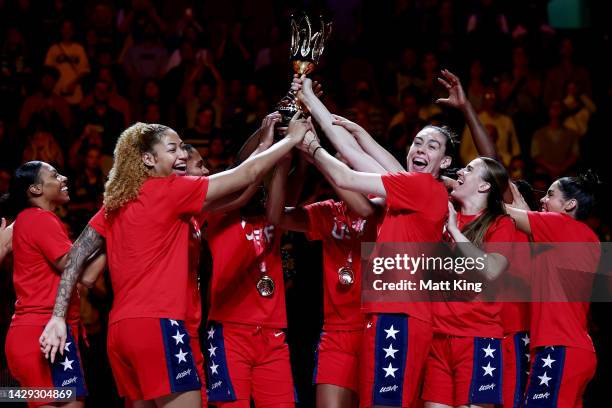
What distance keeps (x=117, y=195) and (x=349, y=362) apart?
183 cm

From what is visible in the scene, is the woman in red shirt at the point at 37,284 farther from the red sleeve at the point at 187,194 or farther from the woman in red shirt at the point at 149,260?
the red sleeve at the point at 187,194

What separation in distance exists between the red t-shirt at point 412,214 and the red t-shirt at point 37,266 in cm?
191

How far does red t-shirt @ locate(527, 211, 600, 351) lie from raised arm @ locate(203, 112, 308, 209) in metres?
1.70

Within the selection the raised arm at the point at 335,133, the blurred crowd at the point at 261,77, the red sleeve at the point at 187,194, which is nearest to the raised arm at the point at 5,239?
the red sleeve at the point at 187,194

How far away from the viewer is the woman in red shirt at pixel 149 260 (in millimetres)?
4586

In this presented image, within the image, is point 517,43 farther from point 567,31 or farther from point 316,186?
point 316,186

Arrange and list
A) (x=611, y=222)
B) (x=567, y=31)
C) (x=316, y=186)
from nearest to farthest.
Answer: (x=316, y=186) → (x=611, y=222) → (x=567, y=31)

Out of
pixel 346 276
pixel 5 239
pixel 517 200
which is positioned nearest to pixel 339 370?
pixel 346 276

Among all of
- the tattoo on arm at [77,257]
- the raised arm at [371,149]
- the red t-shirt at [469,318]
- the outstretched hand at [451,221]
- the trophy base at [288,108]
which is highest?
the trophy base at [288,108]

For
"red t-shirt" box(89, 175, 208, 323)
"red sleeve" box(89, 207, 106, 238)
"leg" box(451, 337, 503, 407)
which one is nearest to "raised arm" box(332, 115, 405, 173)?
"leg" box(451, 337, 503, 407)

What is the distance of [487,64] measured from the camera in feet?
38.5

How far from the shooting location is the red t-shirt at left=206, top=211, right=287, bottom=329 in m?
5.52

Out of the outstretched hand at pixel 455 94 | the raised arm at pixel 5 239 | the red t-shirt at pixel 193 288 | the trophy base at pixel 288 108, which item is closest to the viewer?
the red t-shirt at pixel 193 288

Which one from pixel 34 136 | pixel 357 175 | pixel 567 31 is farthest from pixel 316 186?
pixel 567 31
